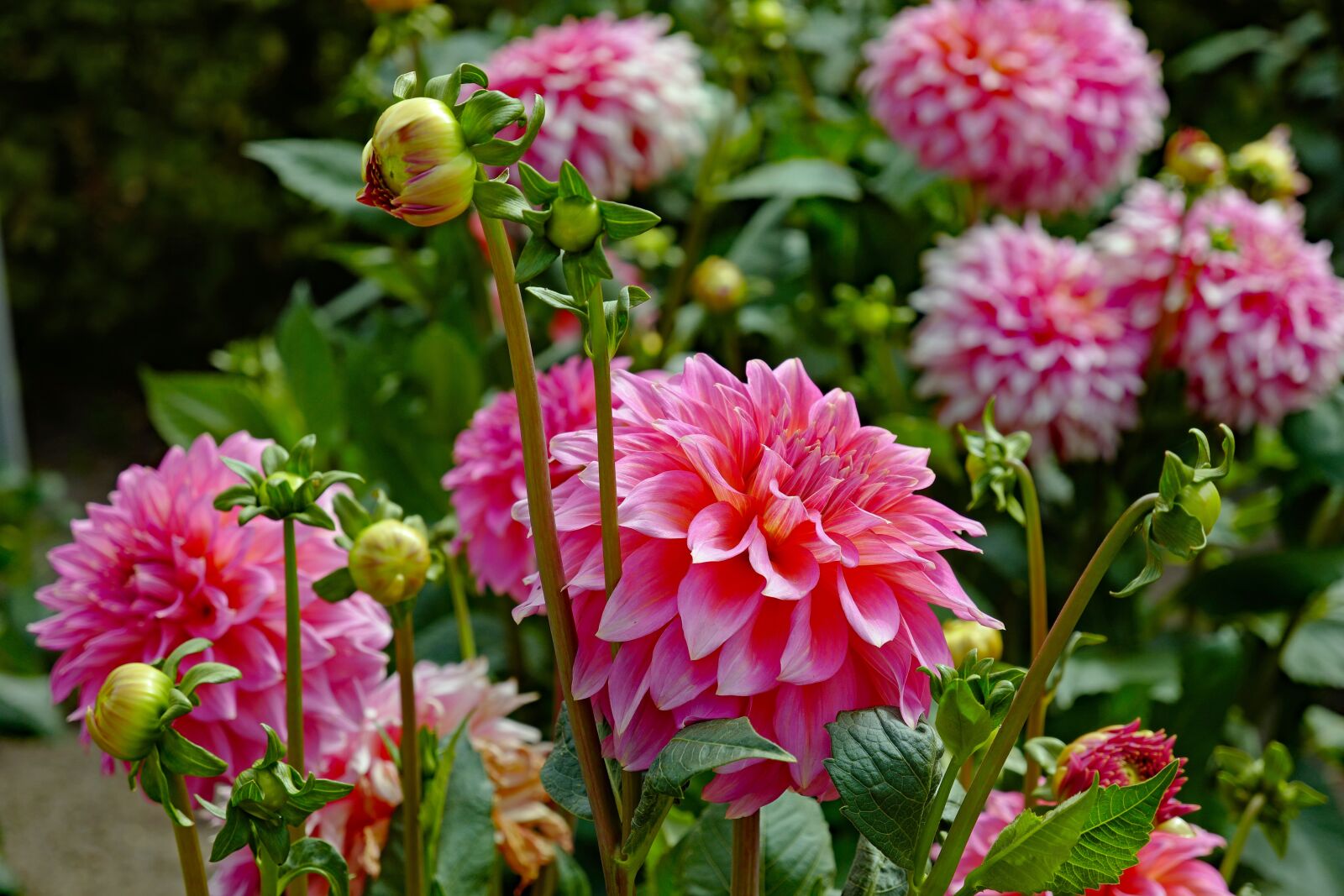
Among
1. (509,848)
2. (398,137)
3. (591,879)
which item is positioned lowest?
(591,879)

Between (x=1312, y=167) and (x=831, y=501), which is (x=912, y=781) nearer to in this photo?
(x=831, y=501)

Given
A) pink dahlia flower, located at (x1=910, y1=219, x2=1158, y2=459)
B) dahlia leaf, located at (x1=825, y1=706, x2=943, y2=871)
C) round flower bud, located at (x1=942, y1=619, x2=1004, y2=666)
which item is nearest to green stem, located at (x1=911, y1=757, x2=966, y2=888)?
dahlia leaf, located at (x1=825, y1=706, x2=943, y2=871)

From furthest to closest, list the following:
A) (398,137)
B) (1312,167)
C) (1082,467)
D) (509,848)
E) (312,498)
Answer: (1312,167), (1082,467), (509,848), (312,498), (398,137)

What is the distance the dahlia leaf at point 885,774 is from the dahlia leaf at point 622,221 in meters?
0.13

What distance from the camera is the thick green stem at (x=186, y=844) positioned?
13.6 inches

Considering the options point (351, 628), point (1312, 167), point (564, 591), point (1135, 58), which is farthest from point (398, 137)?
point (1312, 167)

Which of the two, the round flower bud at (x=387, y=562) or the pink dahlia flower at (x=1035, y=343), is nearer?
the round flower bud at (x=387, y=562)

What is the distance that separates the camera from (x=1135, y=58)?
3.09 ft

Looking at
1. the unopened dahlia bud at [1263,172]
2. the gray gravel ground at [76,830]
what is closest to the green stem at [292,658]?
the unopened dahlia bud at [1263,172]

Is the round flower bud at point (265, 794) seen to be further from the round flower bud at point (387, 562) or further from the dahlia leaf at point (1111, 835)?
the dahlia leaf at point (1111, 835)

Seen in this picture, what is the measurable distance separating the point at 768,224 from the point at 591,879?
1.86 feet

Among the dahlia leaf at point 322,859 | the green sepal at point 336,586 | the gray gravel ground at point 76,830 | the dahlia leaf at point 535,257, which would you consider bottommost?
the gray gravel ground at point 76,830

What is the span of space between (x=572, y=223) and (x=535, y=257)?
0.01 meters

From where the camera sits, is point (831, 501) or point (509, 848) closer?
point (831, 501)
